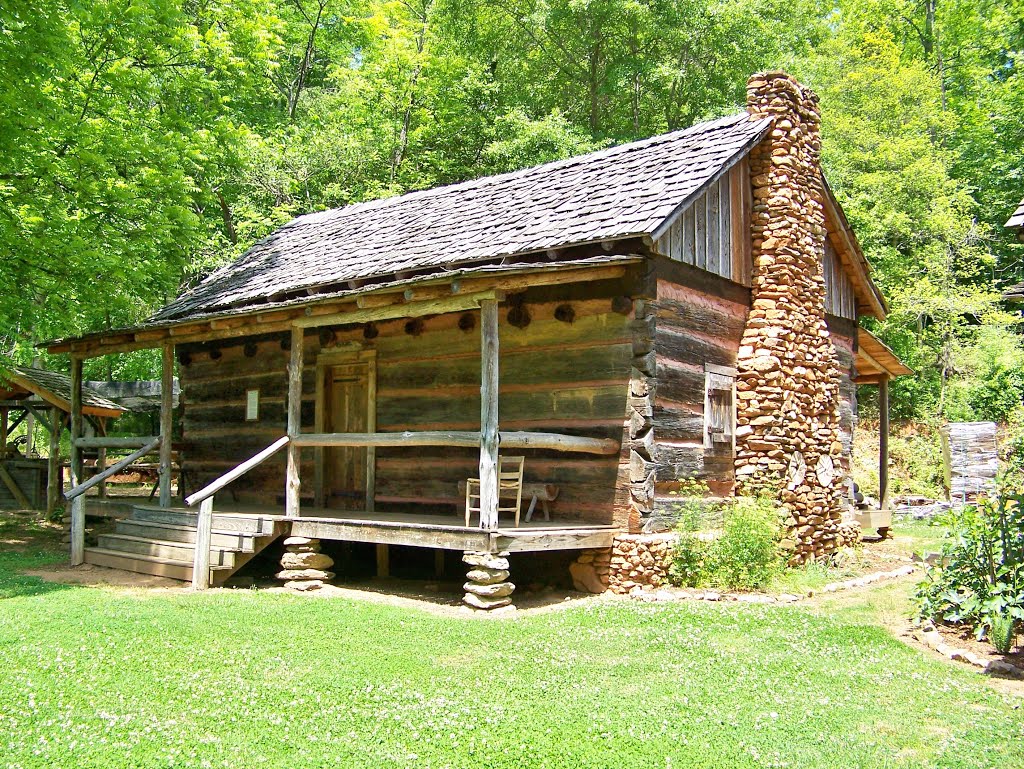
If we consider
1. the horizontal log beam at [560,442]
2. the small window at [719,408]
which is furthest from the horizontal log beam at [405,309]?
the small window at [719,408]

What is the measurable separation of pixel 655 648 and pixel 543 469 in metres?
3.63

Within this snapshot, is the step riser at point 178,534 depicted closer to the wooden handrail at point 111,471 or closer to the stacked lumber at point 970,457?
the wooden handrail at point 111,471

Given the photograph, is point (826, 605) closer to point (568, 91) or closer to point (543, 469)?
point (543, 469)

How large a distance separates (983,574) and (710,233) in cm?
537

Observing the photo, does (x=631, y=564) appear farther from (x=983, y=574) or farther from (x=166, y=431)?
(x=166, y=431)

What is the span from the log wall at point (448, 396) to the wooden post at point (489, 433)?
1.65m

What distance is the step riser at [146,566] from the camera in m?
11.1

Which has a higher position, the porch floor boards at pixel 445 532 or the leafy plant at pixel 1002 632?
the porch floor boards at pixel 445 532

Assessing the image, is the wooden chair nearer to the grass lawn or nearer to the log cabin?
the log cabin

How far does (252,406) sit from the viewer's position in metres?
14.6

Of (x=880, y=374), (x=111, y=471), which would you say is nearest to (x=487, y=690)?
(x=111, y=471)

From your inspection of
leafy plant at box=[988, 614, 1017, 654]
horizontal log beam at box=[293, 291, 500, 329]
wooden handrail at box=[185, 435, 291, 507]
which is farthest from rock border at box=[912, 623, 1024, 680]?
wooden handrail at box=[185, 435, 291, 507]

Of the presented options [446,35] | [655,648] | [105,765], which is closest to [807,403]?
[655,648]

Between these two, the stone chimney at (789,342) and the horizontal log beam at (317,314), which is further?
the stone chimney at (789,342)
